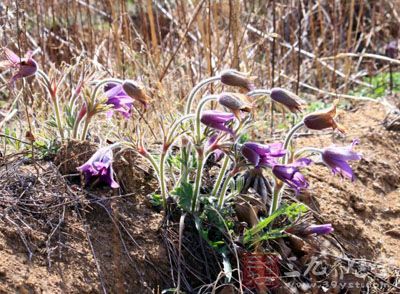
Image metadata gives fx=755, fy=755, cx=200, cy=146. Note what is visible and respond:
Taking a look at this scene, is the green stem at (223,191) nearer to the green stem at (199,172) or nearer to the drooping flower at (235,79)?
the green stem at (199,172)

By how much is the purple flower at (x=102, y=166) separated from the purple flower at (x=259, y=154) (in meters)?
0.34

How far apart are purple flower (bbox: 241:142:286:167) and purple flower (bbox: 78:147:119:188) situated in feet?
1.10

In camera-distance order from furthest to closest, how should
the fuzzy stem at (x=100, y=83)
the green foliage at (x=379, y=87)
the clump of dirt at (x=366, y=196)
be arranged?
the green foliage at (x=379, y=87) < the clump of dirt at (x=366, y=196) < the fuzzy stem at (x=100, y=83)

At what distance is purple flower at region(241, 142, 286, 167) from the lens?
6.17 ft

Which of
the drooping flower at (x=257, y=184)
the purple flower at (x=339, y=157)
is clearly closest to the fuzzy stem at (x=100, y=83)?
the drooping flower at (x=257, y=184)

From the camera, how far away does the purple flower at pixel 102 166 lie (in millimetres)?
1896

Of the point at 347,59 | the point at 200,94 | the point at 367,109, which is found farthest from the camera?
the point at 347,59

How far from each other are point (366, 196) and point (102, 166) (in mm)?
1015

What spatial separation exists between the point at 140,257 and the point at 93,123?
0.63m

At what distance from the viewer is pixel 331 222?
2.28 meters

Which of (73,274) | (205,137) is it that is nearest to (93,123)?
(205,137)

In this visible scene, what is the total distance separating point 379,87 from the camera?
3.60 meters

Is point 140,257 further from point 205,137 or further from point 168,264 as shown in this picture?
point 205,137

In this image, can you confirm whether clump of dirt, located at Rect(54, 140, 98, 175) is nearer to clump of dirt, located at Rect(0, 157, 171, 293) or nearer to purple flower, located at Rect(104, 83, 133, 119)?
clump of dirt, located at Rect(0, 157, 171, 293)
